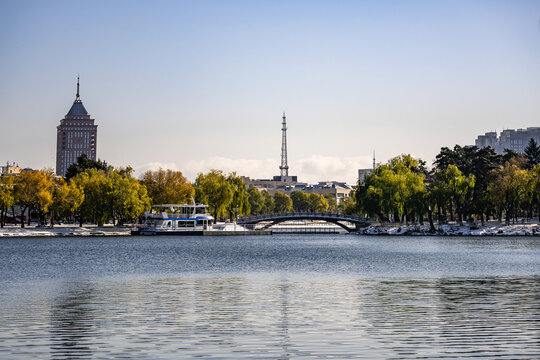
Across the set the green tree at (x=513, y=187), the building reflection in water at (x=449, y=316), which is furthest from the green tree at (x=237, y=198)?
the building reflection in water at (x=449, y=316)

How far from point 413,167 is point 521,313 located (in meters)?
102

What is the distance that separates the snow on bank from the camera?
106250mm

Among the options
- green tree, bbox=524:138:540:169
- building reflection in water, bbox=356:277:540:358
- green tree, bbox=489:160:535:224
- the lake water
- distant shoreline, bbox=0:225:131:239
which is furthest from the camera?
green tree, bbox=524:138:540:169

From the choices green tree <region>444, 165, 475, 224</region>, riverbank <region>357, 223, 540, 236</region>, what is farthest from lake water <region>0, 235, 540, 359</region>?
riverbank <region>357, 223, 540, 236</region>

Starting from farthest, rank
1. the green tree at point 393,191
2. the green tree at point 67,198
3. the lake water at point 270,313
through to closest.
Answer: the green tree at point 393,191, the green tree at point 67,198, the lake water at point 270,313

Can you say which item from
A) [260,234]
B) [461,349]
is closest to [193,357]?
[461,349]

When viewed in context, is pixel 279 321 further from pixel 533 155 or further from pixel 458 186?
pixel 533 155

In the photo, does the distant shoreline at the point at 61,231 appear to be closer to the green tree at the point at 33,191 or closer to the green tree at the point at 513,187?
the green tree at the point at 33,191

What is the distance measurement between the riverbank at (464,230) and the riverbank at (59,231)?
143ft

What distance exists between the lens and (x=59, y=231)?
371ft

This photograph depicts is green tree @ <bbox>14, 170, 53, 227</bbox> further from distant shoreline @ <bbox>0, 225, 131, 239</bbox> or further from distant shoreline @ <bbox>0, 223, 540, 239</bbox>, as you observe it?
distant shoreline @ <bbox>0, 223, 540, 239</bbox>

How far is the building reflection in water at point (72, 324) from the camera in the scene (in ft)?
56.7

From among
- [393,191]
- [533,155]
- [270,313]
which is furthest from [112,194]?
[270,313]

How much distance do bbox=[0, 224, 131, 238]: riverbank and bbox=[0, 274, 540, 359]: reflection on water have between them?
76.7 meters
